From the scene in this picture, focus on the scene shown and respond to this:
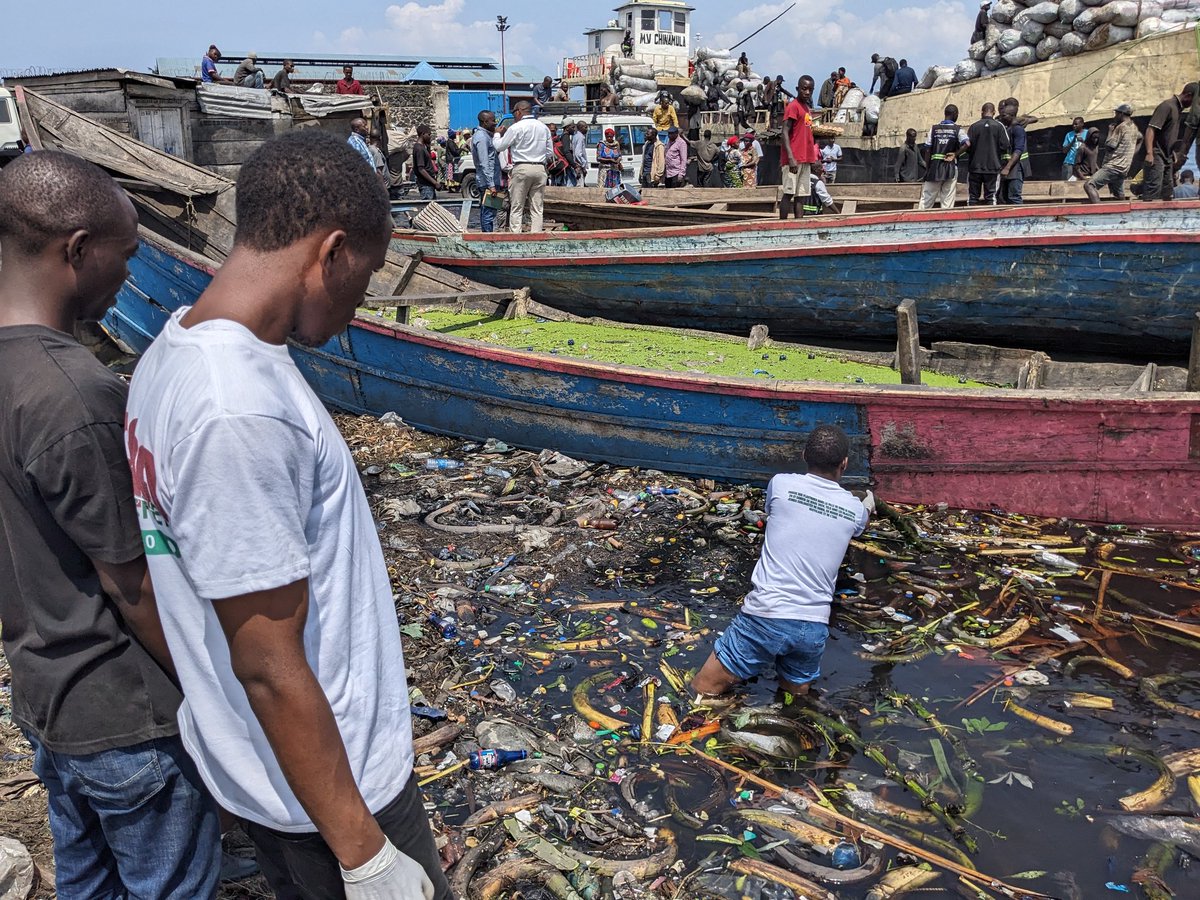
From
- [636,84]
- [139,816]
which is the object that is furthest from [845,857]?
[636,84]

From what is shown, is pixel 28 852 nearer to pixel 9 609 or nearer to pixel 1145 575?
pixel 9 609

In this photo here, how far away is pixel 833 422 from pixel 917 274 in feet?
8.98

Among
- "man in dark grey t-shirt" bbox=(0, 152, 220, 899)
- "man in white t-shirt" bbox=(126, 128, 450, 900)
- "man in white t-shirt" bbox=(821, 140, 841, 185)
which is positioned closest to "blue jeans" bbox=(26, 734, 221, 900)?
"man in dark grey t-shirt" bbox=(0, 152, 220, 899)

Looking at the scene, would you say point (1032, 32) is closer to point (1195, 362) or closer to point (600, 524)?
point (1195, 362)

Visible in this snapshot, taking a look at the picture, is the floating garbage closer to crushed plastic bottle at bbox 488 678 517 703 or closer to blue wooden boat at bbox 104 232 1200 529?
crushed plastic bottle at bbox 488 678 517 703

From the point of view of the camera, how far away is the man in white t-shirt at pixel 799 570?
157 inches

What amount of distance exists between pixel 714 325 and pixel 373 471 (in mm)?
4056

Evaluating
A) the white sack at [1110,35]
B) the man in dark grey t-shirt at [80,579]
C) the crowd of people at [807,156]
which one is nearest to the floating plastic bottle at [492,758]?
the man in dark grey t-shirt at [80,579]

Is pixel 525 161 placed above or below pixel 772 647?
above

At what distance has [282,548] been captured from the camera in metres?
1.23

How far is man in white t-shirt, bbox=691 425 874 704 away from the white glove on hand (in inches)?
109

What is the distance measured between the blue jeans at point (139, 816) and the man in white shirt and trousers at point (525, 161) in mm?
9855

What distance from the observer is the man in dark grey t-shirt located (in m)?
1.57

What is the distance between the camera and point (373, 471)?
23.9ft
